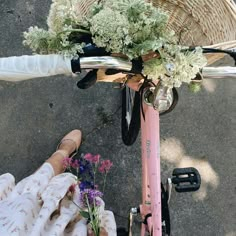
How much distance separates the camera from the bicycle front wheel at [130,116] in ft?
5.94

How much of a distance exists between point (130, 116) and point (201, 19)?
1.60ft

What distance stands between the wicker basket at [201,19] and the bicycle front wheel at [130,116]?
0.29 metres

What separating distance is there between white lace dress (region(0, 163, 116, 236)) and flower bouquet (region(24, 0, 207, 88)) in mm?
601

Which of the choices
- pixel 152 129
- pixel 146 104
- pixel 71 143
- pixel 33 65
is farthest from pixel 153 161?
pixel 71 143

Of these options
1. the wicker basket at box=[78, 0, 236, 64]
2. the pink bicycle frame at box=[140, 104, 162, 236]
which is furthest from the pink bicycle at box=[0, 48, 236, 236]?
the wicker basket at box=[78, 0, 236, 64]

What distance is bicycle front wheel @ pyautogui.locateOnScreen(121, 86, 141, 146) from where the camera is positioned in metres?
1.81

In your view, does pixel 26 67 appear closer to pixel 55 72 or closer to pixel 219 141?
pixel 55 72

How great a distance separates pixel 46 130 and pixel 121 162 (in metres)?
0.41

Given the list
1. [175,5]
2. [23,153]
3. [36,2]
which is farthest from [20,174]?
[175,5]

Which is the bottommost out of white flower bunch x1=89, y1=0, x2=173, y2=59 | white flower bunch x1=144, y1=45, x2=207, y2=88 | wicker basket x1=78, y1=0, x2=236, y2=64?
white flower bunch x1=144, y1=45, x2=207, y2=88

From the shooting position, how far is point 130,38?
1.27 metres

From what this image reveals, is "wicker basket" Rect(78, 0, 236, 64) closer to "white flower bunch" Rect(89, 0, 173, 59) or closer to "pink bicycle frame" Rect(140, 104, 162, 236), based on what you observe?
"pink bicycle frame" Rect(140, 104, 162, 236)

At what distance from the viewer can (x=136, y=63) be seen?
1.34 m

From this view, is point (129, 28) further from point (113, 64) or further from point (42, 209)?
point (42, 209)
